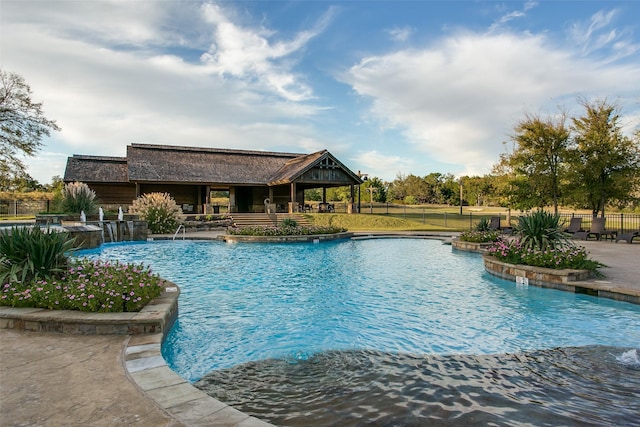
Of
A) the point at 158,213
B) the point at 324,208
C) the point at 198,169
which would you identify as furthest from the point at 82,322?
the point at 198,169

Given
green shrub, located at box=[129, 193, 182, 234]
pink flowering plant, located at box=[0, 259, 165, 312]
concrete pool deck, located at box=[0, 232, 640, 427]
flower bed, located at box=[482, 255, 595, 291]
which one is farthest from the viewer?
green shrub, located at box=[129, 193, 182, 234]

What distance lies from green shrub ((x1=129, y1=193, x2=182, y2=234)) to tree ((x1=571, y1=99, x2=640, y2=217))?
21080mm

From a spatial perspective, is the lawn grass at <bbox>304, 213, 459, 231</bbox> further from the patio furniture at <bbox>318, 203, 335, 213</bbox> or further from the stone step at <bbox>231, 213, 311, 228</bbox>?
the patio furniture at <bbox>318, 203, 335, 213</bbox>

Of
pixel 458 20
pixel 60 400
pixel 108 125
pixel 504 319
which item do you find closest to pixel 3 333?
pixel 60 400

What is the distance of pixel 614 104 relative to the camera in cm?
1955

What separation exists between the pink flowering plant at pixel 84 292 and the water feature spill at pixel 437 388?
164 cm

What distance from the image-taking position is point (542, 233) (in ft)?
32.6

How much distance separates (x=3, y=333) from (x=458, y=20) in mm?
14371

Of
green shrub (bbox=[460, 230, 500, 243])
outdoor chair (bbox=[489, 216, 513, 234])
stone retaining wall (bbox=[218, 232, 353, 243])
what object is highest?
outdoor chair (bbox=[489, 216, 513, 234])

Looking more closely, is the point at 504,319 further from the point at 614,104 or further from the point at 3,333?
the point at 614,104

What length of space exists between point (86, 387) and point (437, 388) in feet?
10.5

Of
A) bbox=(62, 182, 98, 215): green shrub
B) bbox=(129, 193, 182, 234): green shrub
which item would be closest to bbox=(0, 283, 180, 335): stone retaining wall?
bbox=(129, 193, 182, 234): green shrub

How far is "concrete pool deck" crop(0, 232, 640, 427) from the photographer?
8.64ft

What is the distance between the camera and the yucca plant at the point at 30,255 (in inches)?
225
